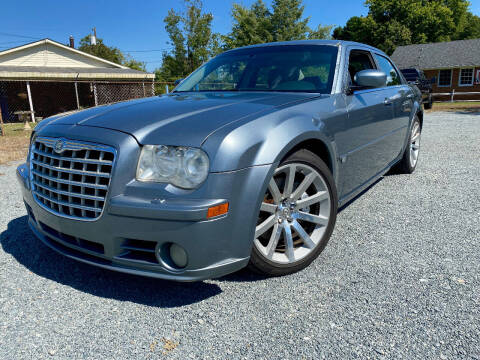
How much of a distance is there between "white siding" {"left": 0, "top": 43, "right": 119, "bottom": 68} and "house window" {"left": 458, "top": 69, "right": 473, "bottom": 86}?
28.2 meters

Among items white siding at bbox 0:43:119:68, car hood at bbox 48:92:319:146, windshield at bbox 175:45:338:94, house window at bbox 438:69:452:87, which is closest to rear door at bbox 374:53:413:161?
windshield at bbox 175:45:338:94

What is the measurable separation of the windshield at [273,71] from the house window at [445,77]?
32.3 meters

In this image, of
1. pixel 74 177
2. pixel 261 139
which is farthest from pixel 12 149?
pixel 261 139

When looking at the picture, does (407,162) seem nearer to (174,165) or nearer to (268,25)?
(174,165)

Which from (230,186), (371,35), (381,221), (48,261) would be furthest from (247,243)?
(371,35)

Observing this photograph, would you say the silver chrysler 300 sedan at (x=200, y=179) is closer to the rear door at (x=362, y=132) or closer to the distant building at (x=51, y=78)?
the rear door at (x=362, y=132)

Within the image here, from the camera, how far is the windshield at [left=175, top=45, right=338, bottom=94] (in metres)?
3.15

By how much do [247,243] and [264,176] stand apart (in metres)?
0.39

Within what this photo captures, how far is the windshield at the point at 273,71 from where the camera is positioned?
3.15 meters

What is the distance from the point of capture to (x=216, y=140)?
1974 mm

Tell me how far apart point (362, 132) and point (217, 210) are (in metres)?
1.85

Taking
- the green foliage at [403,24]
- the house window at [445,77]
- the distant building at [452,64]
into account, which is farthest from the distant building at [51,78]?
the green foliage at [403,24]

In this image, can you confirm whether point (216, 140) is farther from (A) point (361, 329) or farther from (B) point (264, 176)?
(A) point (361, 329)

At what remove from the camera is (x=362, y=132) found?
3252 millimetres
